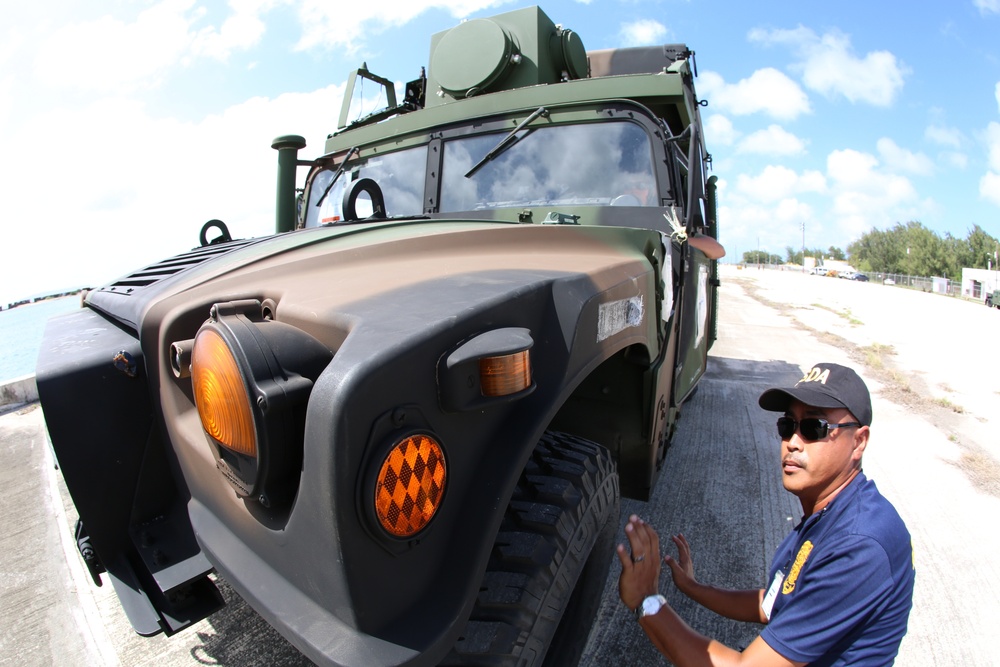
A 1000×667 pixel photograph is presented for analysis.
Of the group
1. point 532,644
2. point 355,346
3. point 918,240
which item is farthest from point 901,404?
point 918,240

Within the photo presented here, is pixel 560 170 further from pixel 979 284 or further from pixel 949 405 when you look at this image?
pixel 979 284

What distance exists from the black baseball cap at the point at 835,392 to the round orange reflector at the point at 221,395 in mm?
1378

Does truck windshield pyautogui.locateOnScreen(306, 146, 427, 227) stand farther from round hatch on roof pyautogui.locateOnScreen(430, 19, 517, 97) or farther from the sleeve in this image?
the sleeve

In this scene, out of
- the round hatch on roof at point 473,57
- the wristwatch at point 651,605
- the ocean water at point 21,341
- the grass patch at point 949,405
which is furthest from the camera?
the grass patch at point 949,405

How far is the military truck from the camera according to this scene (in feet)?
3.56

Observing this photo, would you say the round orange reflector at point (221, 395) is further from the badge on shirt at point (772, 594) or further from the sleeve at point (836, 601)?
the badge on shirt at point (772, 594)

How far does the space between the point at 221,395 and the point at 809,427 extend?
148 centimetres

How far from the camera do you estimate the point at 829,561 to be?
5.00ft

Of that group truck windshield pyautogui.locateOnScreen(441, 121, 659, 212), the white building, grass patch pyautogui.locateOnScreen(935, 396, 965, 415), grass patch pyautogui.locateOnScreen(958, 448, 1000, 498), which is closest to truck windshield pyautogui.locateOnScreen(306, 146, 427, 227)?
truck windshield pyautogui.locateOnScreen(441, 121, 659, 212)

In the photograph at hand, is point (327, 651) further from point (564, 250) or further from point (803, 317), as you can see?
point (803, 317)

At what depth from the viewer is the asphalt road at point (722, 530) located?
231 centimetres

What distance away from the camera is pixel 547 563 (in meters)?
1.41

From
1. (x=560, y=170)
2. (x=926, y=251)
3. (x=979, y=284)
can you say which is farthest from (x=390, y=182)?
(x=926, y=251)

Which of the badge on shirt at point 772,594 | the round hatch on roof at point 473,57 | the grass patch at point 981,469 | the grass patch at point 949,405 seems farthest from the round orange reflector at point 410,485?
the grass patch at point 949,405
